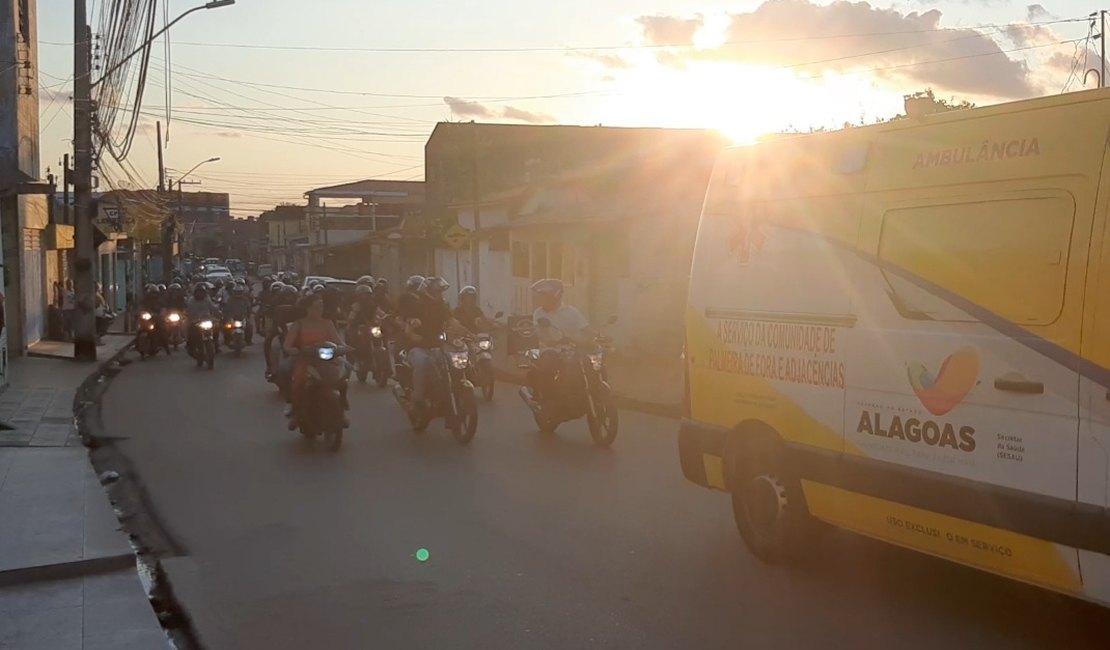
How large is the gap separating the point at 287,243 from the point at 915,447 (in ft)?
342

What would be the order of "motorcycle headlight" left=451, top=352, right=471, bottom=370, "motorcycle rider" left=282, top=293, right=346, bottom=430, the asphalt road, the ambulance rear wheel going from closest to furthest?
1. the asphalt road
2. the ambulance rear wheel
3. "motorcycle rider" left=282, top=293, right=346, bottom=430
4. "motorcycle headlight" left=451, top=352, right=471, bottom=370

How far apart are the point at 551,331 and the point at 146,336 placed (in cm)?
1764

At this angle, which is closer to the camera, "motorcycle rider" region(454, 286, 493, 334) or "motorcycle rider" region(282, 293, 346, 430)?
"motorcycle rider" region(282, 293, 346, 430)

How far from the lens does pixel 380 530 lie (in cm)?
881

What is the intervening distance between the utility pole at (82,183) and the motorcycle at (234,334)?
2886 millimetres

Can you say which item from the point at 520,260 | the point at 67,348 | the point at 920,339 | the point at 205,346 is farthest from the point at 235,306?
the point at 920,339

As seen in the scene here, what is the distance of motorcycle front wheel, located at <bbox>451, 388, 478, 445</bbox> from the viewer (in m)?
13.2

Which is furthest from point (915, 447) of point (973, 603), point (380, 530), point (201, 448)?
point (201, 448)

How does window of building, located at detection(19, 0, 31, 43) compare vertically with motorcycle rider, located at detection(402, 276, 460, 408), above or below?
above

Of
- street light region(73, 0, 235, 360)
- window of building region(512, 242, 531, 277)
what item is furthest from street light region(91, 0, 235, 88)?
window of building region(512, 242, 531, 277)

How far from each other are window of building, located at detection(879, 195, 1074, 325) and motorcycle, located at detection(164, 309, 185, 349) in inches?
957

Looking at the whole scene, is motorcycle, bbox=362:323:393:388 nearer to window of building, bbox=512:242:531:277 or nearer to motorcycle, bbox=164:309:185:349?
motorcycle, bbox=164:309:185:349

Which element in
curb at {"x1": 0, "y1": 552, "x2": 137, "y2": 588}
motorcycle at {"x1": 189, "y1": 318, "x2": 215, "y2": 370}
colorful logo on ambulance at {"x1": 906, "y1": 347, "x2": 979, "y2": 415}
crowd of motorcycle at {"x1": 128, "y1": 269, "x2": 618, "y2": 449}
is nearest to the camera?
colorful logo on ambulance at {"x1": 906, "y1": 347, "x2": 979, "y2": 415}

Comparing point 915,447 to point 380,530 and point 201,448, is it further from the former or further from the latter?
point 201,448
